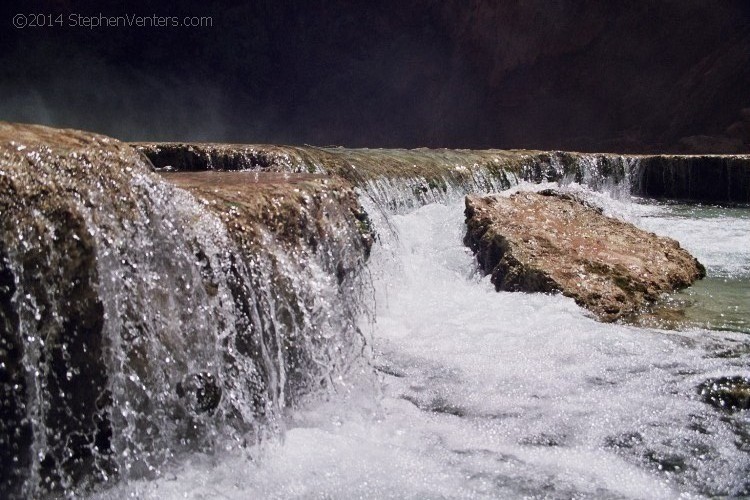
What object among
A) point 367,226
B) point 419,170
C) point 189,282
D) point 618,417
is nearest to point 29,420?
point 189,282

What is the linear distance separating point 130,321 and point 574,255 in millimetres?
2995

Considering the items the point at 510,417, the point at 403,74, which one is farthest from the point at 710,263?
the point at 403,74

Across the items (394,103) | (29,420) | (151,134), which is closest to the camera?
(29,420)

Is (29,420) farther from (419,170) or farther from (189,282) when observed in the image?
(419,170)

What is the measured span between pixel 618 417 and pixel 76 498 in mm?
1825

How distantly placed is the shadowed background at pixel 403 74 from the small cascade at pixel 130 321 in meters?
14.8

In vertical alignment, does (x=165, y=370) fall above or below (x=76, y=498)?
above

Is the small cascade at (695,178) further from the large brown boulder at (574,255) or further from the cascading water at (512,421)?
the cascading water at (512,421)

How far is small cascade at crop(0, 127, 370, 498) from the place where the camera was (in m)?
1.56

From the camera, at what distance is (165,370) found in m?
1.89

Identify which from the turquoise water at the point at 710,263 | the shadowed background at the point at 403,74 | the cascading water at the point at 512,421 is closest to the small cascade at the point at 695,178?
the turquoise water at the point at 710,263

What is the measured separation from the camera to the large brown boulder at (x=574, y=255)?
3.52m

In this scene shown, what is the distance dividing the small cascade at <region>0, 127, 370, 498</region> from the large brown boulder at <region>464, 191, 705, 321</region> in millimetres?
1673

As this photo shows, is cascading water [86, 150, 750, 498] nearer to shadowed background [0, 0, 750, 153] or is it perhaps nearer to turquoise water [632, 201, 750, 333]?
turquoise water [632, 201, 750, 333]
